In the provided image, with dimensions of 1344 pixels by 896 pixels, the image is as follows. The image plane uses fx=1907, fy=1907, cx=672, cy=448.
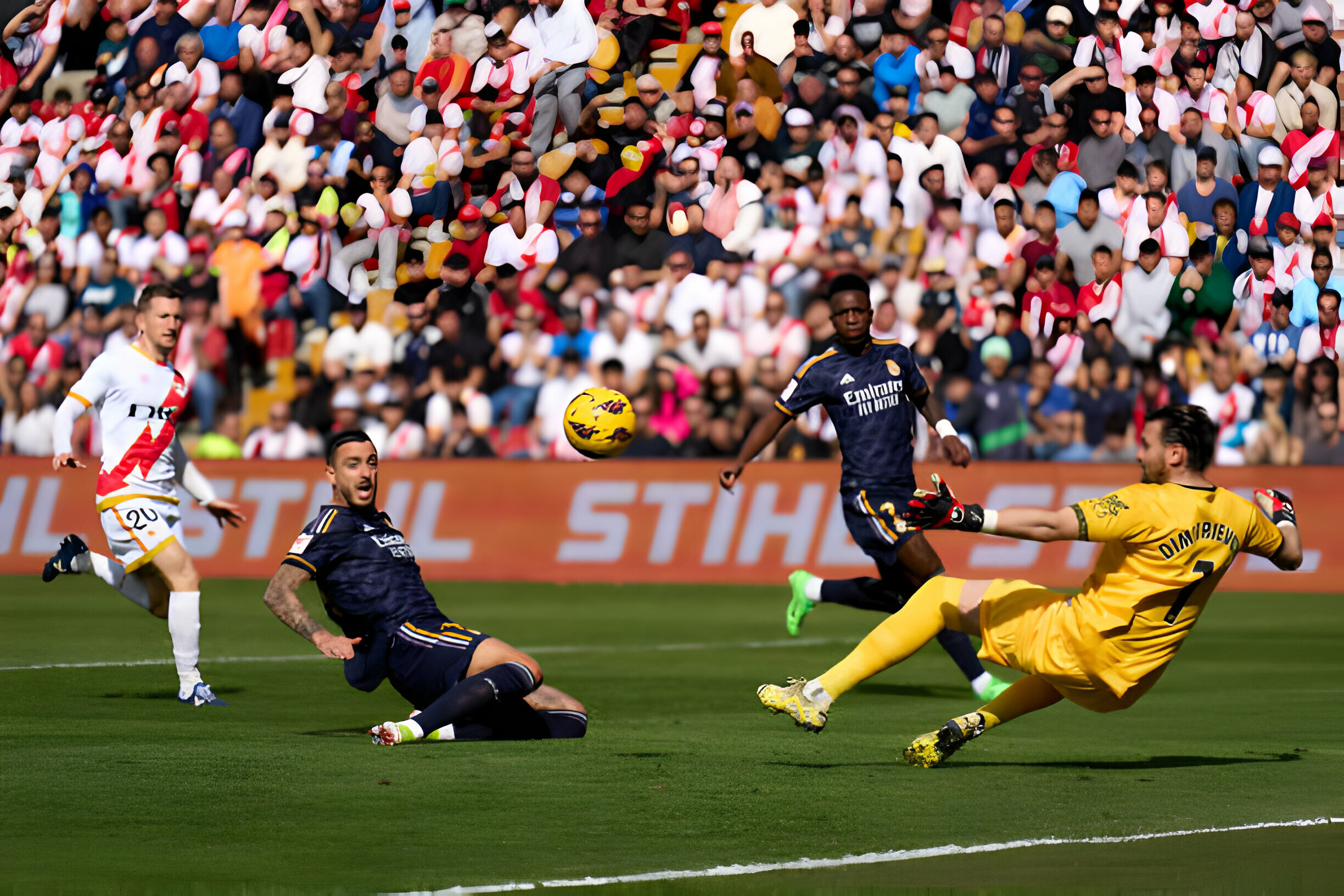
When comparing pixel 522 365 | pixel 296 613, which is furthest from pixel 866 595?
pixel 522 365

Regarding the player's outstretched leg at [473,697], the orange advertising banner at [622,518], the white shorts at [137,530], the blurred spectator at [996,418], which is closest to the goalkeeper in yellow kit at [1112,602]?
the player's outstretched leg at [473,697]

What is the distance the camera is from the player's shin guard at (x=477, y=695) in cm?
790

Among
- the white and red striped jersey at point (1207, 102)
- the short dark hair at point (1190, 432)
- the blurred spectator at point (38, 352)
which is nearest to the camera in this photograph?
the short dark hair at point (1190, 432)

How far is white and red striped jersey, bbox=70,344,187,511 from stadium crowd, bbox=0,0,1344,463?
28.4 ft

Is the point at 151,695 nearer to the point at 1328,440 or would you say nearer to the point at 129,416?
the point at 129,416

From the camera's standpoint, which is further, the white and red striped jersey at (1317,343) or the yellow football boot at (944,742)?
the white and red striped jersey at (1317,343)

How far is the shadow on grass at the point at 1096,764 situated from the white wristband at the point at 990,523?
4.60ft

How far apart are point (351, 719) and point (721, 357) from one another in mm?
9958

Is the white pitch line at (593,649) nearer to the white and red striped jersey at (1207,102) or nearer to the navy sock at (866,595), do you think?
the navy sock at (866,595)

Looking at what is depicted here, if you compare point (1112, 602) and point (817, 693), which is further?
point (817, 693)

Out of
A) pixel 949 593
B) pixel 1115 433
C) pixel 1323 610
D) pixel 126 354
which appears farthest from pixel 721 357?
pixel 949 593

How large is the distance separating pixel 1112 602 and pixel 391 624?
3.07 metres

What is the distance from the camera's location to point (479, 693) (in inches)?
311

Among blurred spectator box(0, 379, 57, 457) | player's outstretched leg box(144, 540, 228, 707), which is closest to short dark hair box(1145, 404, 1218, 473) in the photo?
player's outstretched leg box(144, 540, 228, 707)
